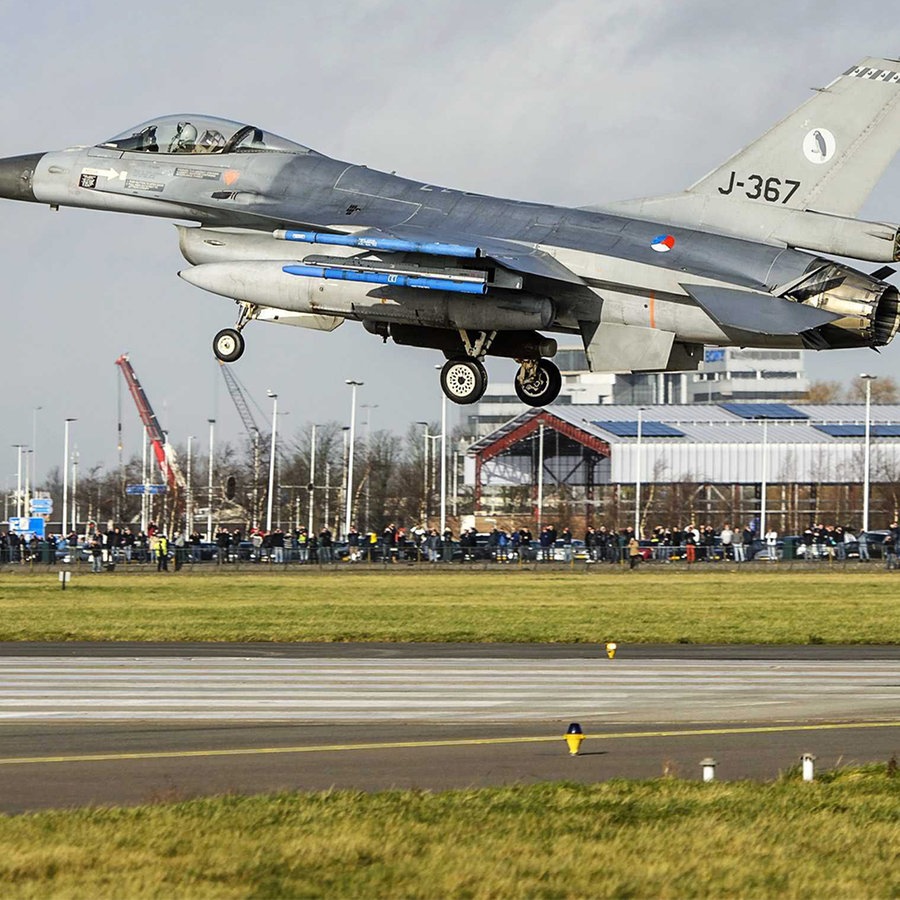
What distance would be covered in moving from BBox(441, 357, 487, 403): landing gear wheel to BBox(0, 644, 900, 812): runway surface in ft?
14.1

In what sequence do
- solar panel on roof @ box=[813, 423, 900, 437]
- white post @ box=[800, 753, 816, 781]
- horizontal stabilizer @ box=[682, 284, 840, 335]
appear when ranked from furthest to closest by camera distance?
1. solar panel on roof @ box=[813, 423, 900, 437]
2. horizontal stabilizer @ box=[682, 284, 840, 335]
3. white post @ box=[800, 753, 816, 781]

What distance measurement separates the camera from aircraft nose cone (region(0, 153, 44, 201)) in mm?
27859

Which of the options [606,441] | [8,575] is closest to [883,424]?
[606,441]

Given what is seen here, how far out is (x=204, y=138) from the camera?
26.8m

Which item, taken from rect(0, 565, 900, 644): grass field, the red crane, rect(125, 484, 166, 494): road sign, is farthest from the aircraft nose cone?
the red crane

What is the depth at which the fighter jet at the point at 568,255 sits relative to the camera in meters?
23.1

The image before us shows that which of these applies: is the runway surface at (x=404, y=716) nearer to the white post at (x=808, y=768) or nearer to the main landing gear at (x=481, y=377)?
the white post at (x=808, y=768)

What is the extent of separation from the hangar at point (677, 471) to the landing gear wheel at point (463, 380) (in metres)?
84.7

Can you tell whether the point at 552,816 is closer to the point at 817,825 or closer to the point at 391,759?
the point at 817,825

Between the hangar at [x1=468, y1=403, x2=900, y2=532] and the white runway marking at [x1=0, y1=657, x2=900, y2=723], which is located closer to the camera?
the white runway marking at [x1=0, y1=657, x2=900, y2=723]

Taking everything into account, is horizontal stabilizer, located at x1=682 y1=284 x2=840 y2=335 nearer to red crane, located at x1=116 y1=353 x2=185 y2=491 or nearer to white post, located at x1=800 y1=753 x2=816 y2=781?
A: white post, located at x1=800 y1=753 x2=816 y2=781

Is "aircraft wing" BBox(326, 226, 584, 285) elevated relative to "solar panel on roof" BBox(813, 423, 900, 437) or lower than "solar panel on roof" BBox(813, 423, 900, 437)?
lower

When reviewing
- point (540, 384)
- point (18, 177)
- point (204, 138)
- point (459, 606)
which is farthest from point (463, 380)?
point (459, 606)

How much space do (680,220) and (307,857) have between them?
15.9m
